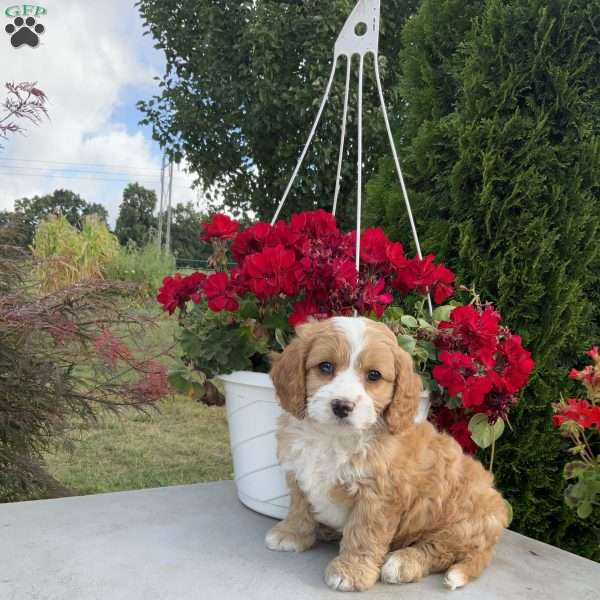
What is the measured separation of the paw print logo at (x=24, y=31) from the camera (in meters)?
5.09

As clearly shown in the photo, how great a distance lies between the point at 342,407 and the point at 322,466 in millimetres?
294

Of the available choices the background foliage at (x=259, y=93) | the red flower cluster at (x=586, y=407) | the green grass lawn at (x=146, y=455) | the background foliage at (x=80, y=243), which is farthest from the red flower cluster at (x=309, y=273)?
the background foliage at (x=80, y=243)

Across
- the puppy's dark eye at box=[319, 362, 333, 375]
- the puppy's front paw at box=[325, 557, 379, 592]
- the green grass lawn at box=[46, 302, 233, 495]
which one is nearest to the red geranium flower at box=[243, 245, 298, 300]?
the puppy's dark eye at box=[319, 362, 333, 375]

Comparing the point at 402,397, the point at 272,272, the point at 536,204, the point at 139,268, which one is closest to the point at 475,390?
the point at 402,397

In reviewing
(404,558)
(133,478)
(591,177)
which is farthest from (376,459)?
(133,478)

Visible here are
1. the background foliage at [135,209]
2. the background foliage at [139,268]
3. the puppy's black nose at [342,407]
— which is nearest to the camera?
the puppy's black nose at [342,407]

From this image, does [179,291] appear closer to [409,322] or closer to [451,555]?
[409,322]

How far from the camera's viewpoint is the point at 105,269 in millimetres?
12102

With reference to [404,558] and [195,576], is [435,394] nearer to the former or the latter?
Answer: [404,558]

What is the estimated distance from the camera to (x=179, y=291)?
2.66 meters

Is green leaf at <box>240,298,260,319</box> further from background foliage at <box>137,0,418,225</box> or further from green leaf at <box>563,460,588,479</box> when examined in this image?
background foliage at <box>137,0,418,225</box>

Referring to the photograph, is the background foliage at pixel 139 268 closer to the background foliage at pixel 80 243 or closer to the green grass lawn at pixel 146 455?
the background foliage at pixel 80 243

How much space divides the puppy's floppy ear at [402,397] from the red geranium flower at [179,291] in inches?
42.4

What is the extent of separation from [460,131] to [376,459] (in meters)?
2.01
